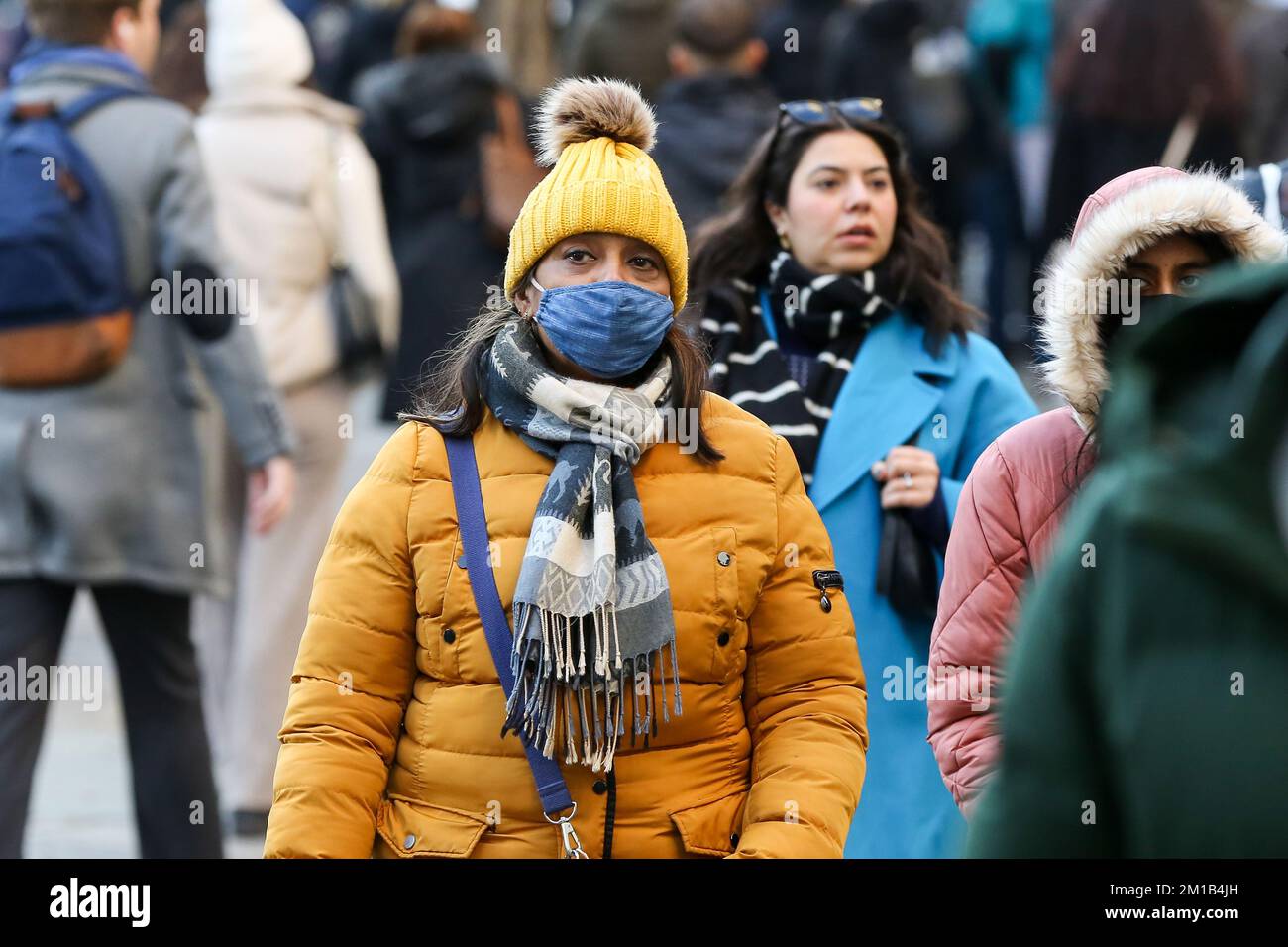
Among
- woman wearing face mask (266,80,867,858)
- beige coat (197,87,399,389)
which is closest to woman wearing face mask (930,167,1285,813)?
woman wearing face mask (266,80,867,858)

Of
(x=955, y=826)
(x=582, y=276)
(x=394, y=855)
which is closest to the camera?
(x=394, y=855)

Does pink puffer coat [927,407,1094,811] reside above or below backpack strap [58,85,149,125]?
below

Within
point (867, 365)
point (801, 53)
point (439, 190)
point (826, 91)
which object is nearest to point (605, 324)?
point (867, 365)

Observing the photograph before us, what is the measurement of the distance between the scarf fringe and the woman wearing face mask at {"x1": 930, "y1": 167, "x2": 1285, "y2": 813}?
0.66 m

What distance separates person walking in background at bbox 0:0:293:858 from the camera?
513cm

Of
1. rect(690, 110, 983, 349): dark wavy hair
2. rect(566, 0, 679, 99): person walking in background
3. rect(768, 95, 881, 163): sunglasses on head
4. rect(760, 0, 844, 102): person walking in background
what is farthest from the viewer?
rect(760, 0, 844, 102): person walking in background

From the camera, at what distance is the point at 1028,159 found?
11.2 meters

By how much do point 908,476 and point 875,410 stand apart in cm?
19

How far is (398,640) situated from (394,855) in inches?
12.5

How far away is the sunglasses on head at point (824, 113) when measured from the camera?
4953mm

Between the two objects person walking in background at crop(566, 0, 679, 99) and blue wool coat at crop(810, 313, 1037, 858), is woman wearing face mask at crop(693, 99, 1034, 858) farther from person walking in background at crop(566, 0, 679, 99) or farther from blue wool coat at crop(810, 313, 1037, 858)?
person walking in background at crop(566, 0, 679, 99)

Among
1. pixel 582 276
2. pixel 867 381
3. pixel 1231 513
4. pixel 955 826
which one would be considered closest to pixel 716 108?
pixel 867 381

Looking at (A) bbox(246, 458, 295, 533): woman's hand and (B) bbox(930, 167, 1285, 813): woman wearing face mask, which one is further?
(A) bbox(246, 458, 295, 533): woman's hand
